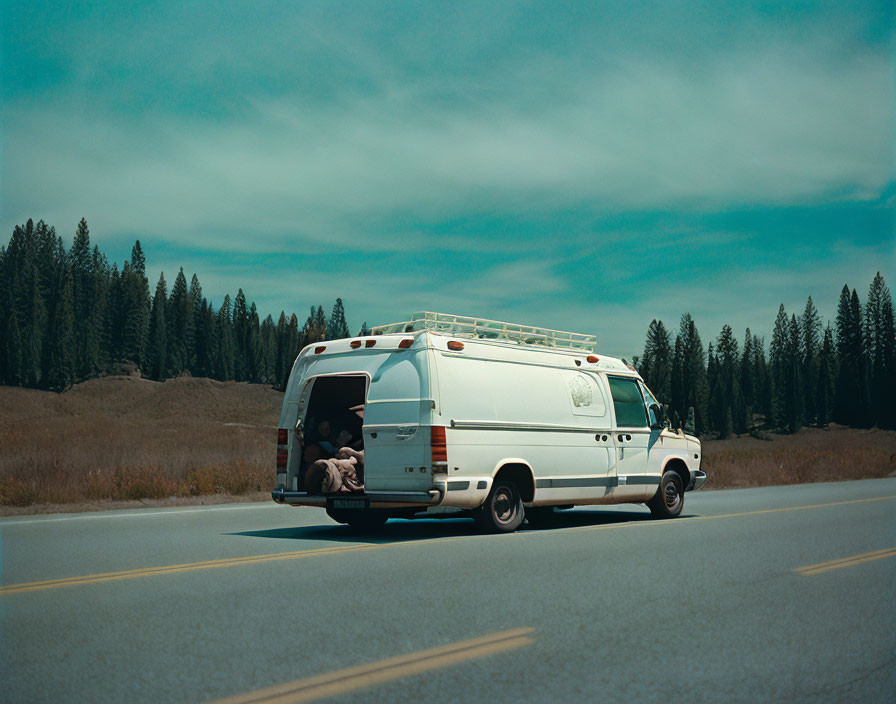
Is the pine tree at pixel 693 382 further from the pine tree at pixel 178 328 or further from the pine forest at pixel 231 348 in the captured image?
the pine tree at pixel 178 328

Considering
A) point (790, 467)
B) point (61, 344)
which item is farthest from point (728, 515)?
point (61, 344)

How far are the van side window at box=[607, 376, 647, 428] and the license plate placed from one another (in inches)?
184

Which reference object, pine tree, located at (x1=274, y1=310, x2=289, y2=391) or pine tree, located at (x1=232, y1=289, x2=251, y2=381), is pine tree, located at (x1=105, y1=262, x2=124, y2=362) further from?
pine tree, located at (x1=274, y1=310, x2=289, y2=391)

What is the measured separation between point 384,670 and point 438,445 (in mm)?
6084

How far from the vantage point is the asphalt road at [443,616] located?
14.9 ft

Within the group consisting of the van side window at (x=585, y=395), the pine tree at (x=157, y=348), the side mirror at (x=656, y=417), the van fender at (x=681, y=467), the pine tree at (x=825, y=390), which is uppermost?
the pine tree at (x=157, y=348)

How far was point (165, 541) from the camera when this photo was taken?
33.9 feet

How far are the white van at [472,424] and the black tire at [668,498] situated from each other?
27 millimetres

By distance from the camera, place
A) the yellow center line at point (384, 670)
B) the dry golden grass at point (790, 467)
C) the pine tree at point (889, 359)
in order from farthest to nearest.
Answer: the pine tree at point (889, 359)
the dry golden grass at point (790, 467)
the yellow center line at point (384, 670)

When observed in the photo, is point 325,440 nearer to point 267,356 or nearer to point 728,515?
point 728,515

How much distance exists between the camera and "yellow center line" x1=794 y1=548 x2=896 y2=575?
337 inches

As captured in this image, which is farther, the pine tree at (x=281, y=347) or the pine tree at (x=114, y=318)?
the pine tree at (x=281, y=347)

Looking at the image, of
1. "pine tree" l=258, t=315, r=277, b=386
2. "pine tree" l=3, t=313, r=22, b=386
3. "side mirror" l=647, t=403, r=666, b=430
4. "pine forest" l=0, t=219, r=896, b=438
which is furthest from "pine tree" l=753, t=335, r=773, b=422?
"side mirror" l=647, t=403, r=666, b=430

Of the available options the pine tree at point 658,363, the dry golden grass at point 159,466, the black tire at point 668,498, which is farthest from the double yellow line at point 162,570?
the pine tree at point 658,363
